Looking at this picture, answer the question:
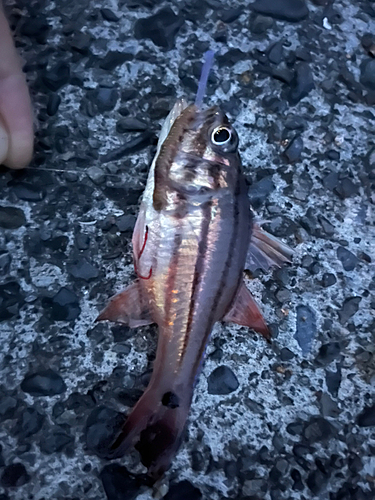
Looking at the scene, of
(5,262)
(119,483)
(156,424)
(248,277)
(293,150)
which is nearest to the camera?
(156,424)

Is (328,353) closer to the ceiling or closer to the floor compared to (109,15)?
closer to the floor

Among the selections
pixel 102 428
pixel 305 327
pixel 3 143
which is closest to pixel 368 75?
pixel 305 327

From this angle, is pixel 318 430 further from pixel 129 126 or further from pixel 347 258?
pixel 129 126

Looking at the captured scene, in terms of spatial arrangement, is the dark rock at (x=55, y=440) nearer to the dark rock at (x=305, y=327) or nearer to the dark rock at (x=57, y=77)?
the dark rock at (x=305, y=327)

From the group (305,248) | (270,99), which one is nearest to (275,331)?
(305,248)

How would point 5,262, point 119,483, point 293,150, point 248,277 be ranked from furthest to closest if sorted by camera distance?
point 293,150, point 248,277, point 5,262, point 119,483

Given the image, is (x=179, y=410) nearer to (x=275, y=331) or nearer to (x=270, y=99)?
(x=275, y=331)
